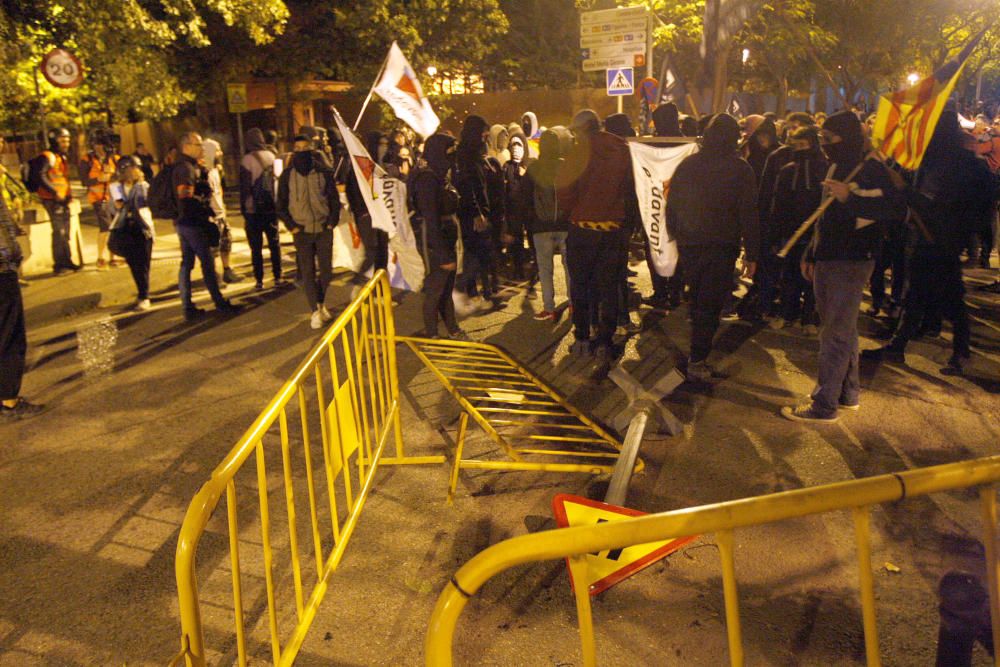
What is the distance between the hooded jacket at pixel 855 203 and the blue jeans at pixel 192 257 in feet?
20.1

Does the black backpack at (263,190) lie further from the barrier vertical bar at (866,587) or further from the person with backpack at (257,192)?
the barrier vertical bar at (866,587)

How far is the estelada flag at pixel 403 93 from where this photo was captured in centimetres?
615

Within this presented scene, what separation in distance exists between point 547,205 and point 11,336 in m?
4.68

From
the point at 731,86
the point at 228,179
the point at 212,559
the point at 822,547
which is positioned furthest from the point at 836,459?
the point at 731,86

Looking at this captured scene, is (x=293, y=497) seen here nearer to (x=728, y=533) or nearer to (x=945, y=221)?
(x=728, y=533)

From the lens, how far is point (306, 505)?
14.8ft

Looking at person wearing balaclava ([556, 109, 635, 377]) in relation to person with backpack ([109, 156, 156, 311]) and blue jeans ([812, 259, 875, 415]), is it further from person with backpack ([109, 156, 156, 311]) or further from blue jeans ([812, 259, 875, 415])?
person with backpack ([109, 156, 156, 311])

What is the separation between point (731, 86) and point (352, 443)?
41.2 metres

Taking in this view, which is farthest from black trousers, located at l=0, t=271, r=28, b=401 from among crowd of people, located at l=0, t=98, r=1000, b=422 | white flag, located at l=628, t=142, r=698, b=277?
white flag, located at l=628, t=142, r=698, b=277

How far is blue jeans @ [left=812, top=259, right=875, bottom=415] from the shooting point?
5168 millimetres

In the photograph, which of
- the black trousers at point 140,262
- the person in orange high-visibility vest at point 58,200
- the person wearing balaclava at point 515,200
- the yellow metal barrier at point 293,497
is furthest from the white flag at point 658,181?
the person in orange high-visibility vest at point 58,200

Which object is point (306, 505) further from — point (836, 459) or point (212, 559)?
point (836, 459)

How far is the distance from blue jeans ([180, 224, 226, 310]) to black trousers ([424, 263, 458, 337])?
268 cm

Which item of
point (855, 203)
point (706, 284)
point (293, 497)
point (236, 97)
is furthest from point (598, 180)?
point (236, 97)
